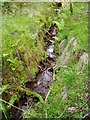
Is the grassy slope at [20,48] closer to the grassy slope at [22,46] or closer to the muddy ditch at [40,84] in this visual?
the grassy slope at [22,46]

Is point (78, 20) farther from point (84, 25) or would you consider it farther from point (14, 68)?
point (14, 68)

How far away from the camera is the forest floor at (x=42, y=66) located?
4711 mm

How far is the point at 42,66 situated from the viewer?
21.2ft

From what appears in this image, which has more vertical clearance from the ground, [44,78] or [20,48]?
[20,48]

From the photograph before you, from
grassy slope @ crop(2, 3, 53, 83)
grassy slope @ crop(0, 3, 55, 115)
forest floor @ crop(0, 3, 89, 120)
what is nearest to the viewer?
forest floor @ crop(0, 3, 89, 120)

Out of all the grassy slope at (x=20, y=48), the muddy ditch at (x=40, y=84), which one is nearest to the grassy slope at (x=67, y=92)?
the muddy ditch at (x=40, y=84)

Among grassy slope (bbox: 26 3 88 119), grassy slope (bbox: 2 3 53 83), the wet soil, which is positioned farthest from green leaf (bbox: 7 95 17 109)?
the wet soil

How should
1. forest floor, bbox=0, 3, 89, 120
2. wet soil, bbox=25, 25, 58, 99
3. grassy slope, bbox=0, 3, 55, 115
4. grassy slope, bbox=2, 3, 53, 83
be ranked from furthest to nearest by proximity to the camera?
wet soil, bbox=25, 25, 58, 99 < grassy slope, bbox=2, 3, 53, 83 < grassy slope, bbox=0, 3, 55, 115 < forest floor, bbox=0, 3, 89, 120

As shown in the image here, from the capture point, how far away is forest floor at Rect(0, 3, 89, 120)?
471 centimetres

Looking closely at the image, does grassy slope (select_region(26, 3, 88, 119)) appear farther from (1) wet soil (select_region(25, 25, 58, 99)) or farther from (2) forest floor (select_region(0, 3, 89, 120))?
(1) wet soil (select_region(25, 25, 58, 99))

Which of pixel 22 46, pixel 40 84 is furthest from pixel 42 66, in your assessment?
pixel 22 46

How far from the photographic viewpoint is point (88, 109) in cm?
439

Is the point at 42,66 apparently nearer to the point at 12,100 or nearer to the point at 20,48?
the point at 20,48

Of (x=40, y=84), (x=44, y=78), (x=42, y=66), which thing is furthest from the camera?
(x=42, y=66)
